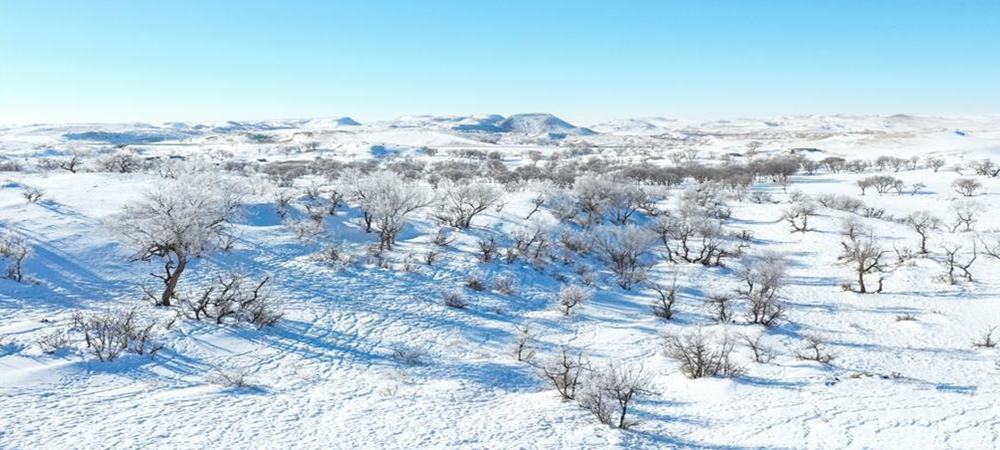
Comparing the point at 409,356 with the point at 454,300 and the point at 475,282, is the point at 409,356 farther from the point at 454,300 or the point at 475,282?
the point at 475,282

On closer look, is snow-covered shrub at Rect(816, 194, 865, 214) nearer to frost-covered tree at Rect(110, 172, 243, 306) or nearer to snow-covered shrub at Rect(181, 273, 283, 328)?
snow-covered shrub at Rect(181, 273, 283, 328)

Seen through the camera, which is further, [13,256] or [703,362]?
[13,256]

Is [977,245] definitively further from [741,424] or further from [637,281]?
[741,424]

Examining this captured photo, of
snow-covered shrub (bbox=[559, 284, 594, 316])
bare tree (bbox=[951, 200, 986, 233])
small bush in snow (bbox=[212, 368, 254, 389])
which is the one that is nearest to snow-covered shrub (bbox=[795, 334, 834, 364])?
snow-covered shrub (bbox=[559, 284, 594, 316])

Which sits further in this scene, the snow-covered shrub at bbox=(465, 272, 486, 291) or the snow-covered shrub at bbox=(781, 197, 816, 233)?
the snow-covered shrub at bbox=(781, 197, 816, 233)

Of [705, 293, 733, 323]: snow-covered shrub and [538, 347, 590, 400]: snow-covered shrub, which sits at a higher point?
[538, 347, 590, 400]: snow-covered shrub

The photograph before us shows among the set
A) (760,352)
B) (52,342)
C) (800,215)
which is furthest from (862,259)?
(52,342)
